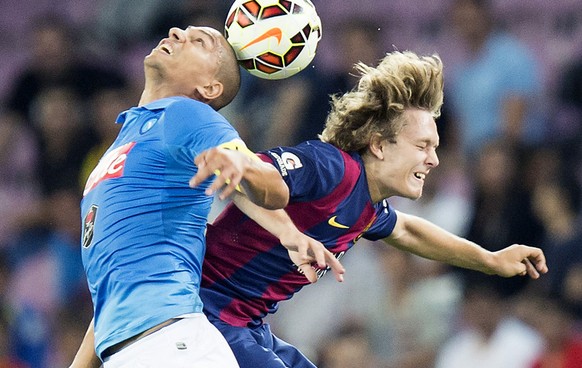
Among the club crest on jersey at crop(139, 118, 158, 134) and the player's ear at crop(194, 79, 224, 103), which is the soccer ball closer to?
the player's ear at crop(194, 79, 224, 103)

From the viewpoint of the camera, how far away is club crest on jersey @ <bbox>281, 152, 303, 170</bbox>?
479cm

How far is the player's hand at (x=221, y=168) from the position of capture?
3.88 metres

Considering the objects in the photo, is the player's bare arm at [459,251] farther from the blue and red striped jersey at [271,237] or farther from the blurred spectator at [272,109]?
the blurred spectator at [272,109]

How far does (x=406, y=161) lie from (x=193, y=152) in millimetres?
1258

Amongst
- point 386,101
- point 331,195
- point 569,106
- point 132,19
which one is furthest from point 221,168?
point 132,19

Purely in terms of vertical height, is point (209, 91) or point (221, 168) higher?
point (221, 168)

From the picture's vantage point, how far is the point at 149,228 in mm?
4488

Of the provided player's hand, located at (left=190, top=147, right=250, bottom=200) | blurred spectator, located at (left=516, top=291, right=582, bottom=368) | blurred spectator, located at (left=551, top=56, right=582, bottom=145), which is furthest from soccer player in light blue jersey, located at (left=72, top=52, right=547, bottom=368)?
blurred spectator, located at (left=551, top=56, right=582, bottom=145)

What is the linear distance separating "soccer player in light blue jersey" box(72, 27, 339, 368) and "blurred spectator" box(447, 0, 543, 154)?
4.59 m

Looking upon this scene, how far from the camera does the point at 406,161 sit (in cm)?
527

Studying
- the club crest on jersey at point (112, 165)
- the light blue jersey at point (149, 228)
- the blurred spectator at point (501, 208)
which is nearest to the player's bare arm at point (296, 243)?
the light blue jersey at point (149, 228)

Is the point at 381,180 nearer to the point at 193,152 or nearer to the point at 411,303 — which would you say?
the point at 193,152

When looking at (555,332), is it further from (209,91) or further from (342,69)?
(209,91)

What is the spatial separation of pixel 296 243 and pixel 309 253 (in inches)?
2.2
